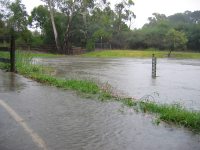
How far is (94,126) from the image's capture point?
7875 mm

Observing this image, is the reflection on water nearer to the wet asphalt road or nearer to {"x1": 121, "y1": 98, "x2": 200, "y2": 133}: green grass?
the wet asphalt road

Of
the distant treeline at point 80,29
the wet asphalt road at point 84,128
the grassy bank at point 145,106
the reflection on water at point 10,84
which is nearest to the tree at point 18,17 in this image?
the distant treeline at point 80,29

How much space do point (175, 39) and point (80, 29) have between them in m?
18.8

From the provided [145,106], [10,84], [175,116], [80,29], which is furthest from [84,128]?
[80,29]

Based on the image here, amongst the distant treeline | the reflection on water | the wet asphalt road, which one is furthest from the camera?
the distant treeline

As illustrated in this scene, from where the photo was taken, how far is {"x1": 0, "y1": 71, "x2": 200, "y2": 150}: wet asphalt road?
650cm

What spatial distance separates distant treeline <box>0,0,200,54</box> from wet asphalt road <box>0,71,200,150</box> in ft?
168

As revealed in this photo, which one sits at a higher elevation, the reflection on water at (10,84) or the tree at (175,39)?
the tree at (175,39)

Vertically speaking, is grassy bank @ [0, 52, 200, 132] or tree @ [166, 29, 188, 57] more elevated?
tree @ [166, 29, 188, 57]

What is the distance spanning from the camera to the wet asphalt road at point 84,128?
21.3 ft

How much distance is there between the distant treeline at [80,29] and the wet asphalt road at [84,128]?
168 ft

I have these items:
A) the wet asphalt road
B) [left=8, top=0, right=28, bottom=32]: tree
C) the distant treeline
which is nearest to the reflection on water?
the wet asphalt road

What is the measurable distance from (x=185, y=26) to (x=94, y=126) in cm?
8909

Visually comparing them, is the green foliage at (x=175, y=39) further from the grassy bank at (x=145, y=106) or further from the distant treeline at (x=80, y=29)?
the grassy bank at (x=145, y=106)
